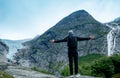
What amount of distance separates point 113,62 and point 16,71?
302ft

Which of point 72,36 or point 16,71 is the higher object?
point 72,36

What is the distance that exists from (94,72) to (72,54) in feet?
293

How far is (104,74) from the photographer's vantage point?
11269 cm

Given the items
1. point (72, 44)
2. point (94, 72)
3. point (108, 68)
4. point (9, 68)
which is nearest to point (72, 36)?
point (72, 44)

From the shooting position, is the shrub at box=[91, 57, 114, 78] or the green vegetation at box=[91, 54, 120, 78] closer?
the green vegetation at box=[91, 54, 120, 78]

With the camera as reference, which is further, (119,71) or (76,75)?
(119,71)

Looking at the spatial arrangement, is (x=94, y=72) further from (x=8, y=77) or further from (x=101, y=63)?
(x=8, y=77)

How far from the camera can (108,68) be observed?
11231 cm

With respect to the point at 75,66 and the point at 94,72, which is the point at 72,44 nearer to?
the point at 75,66

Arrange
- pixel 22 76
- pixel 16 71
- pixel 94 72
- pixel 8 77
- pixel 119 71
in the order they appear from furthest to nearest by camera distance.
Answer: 1. pixel 94 72
2. pixel 119 71
3. pixel 16 71
4. pixel 22 76
5. pixel 8 77

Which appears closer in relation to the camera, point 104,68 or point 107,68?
point 107,68

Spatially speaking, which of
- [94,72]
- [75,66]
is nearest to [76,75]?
[75,66]

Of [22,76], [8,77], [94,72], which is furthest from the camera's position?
[94,72]

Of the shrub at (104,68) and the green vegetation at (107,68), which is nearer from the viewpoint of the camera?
the green vegetation at (107,68)
